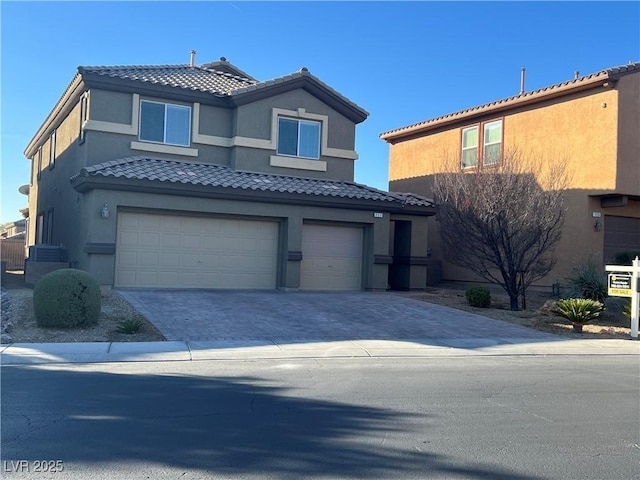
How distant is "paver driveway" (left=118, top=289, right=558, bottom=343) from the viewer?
A: 13.2 metres

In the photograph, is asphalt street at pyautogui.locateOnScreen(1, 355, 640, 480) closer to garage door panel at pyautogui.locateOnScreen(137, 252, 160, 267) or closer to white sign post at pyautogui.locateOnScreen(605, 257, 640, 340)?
white sign post at pyautogui.locateOnScreen(605, 257, 640, 340)

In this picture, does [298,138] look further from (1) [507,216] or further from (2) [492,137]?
(1) [507,216]

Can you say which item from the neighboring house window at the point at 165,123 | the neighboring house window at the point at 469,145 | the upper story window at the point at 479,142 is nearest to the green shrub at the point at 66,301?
the neighboring house window at the point at 165,123

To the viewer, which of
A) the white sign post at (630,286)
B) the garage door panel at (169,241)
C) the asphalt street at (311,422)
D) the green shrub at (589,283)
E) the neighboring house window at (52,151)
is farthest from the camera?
the neighboring house window at (52,151)

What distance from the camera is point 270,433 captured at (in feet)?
20.9

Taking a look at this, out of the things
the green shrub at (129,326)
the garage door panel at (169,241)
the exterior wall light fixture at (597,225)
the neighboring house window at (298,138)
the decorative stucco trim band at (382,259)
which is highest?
the neighboring house window at (298,138)

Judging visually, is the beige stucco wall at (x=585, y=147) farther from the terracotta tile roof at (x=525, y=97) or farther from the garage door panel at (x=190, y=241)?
the garage door panel at (x=190, y=241)

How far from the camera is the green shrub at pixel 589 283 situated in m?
17.8

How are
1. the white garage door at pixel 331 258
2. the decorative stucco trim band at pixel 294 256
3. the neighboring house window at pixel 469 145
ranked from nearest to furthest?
1. the decorative stucco trim band at pixel 294 256
2. the white garage door at pixel 331 258
3. the neighboring house window at pixel 469 145

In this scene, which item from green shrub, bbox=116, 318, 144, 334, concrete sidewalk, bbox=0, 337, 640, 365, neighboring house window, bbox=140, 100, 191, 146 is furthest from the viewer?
neighboring house window, bbox=140, 100, 191, 146

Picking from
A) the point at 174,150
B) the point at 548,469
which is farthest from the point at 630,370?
the point at 174,150

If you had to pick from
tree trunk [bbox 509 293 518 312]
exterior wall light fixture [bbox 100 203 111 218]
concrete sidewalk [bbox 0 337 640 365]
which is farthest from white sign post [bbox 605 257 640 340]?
exterior wall light fixture [bbox 100 203 111 218]

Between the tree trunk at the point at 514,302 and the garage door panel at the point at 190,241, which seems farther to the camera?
the garage door panel at the point at 190,241

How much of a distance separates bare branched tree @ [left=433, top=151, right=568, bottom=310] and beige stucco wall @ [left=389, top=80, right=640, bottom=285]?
2161mm
